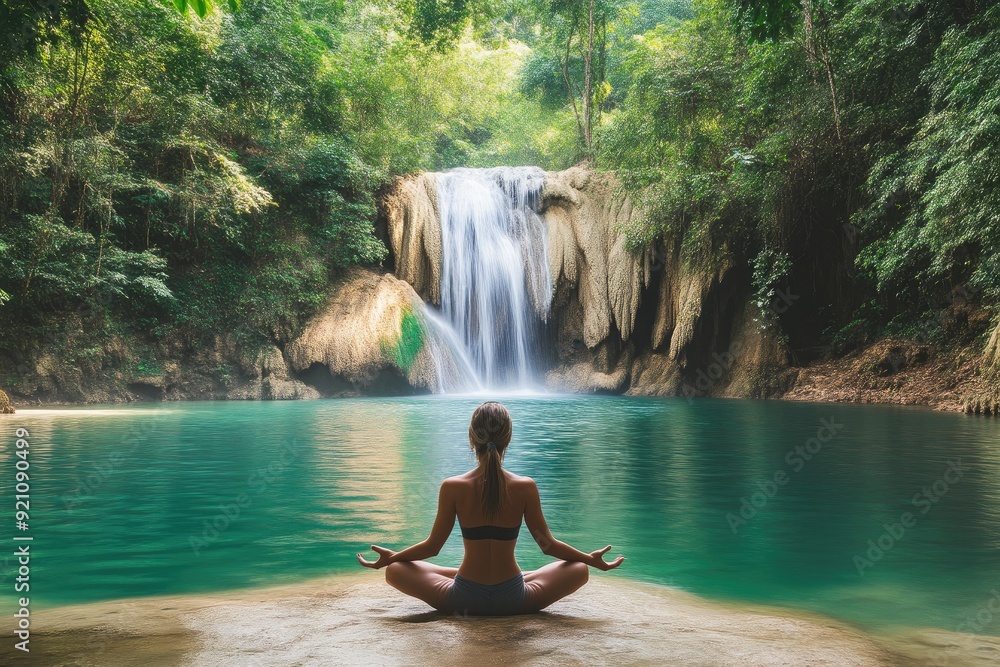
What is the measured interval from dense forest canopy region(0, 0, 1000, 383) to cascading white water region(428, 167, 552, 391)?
2478 millimetres

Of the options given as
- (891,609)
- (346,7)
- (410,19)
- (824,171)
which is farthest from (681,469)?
(346,7)

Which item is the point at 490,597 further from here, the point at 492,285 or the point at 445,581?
the point at 492,285

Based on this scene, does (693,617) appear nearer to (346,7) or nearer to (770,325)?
(770,325)

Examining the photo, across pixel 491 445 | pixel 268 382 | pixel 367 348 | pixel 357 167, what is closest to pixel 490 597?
pixel 491 445

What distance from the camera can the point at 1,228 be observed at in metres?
17.4

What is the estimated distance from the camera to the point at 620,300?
23297 millimetres

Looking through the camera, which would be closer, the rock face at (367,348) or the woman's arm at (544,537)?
the woman's arm at (544,537)

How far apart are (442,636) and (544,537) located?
2.15ft

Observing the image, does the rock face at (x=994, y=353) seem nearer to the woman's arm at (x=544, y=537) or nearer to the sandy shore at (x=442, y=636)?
A: the sandy shore at (x=442, y=636)

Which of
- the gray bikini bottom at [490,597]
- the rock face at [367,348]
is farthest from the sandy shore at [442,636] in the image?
the rock face at [367,348]

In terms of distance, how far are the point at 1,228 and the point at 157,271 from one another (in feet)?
12.7

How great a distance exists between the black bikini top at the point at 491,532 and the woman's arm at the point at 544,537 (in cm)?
8

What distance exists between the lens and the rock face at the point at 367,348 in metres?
21.7

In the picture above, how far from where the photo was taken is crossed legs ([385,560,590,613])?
3.84 m
